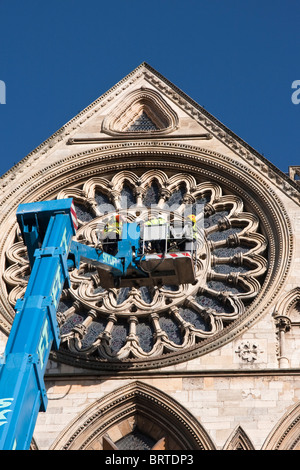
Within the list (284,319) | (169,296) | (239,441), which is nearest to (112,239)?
(169,296)

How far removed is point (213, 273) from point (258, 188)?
2.44 metres

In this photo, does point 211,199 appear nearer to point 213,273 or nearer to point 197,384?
point 213,273

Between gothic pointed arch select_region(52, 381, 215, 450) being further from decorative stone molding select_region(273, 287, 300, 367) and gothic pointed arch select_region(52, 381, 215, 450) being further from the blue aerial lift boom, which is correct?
decorative stone molding select_region(273, 287, 300, 367)

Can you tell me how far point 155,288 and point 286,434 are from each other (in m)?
4.85

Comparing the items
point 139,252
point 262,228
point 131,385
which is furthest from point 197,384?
point 262,228

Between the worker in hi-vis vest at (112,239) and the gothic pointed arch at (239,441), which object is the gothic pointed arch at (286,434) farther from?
the worker in hi-vis vest at (112,239)

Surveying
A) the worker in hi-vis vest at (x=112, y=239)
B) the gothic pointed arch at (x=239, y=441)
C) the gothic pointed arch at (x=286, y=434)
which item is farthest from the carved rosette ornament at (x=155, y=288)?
the gothic pointed arch at (x=286, y=434)

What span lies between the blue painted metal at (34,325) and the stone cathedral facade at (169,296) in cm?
223

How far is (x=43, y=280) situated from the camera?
60.7 feet

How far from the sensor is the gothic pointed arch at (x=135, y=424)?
20750mm

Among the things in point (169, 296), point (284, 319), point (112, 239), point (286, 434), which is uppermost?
point (169, 296)

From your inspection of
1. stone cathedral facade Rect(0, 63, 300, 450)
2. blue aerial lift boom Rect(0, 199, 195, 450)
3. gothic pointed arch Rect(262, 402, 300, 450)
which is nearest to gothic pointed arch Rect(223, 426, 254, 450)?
stone cathedral facade Rect(0, 63, 300, 450)

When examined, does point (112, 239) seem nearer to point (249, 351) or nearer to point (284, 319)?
point (249, 351)

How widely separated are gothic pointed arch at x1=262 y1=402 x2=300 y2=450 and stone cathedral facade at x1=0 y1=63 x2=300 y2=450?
1.0 inches
